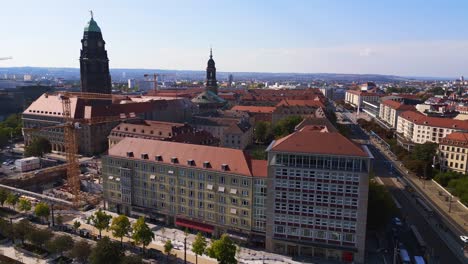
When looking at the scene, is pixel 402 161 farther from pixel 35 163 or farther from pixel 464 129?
pixel 35 163

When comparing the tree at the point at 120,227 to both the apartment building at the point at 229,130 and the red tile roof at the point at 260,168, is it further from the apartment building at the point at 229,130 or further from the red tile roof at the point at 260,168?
the apartment building at the point at 229,130

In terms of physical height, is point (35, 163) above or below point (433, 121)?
below

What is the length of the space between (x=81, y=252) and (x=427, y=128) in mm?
117530

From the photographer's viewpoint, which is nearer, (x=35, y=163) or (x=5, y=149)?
(x=35, y=163)

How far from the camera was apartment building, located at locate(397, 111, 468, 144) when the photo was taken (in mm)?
122875

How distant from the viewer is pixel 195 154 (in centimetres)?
6675

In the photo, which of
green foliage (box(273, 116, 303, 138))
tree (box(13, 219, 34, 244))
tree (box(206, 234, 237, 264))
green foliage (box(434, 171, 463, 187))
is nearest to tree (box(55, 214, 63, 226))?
tree (box(13, 219, 34, 244))

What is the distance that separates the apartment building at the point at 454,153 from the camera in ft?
332

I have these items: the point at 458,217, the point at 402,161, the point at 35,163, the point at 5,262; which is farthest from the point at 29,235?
the point at 402,161

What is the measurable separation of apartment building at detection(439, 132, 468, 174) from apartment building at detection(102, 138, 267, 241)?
6841 centimetres

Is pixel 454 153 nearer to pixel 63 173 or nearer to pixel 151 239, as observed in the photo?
pixel 151 239

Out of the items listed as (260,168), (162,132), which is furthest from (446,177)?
(162,132)

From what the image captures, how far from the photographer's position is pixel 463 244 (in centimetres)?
6519

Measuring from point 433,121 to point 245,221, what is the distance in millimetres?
94984
